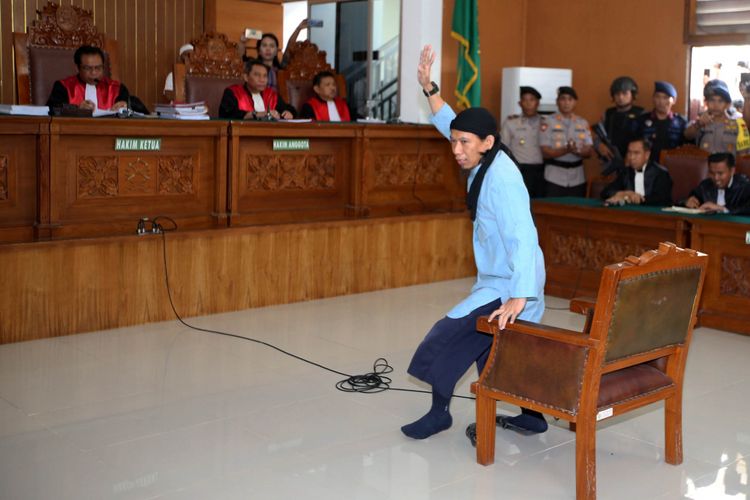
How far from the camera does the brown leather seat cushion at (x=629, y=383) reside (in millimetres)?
3123

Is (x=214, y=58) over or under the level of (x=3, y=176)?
over

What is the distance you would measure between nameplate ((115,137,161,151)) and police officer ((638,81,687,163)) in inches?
153

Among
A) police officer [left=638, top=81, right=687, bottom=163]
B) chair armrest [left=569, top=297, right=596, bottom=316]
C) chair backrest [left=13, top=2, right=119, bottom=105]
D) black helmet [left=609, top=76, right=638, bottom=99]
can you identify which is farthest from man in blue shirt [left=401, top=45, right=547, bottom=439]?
black helmet [left=609, top=76, right=638, bottom=99]

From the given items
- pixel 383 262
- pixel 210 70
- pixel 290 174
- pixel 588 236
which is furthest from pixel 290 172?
pixel 588 236

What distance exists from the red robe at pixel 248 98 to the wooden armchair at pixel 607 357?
3.88 metres

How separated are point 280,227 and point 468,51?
284 centimetres

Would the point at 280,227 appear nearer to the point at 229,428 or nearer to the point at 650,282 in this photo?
the point at 229,428

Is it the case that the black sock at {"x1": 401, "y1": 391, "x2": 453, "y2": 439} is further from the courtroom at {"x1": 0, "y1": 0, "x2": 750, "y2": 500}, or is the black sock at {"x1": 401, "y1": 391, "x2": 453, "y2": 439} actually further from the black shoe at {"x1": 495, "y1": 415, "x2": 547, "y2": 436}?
the black shoe at {"x1": 495, "y1": 415, "x2": 547, "y2": 436}

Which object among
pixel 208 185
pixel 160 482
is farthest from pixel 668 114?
pixel 160 482

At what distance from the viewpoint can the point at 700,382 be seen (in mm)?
4621

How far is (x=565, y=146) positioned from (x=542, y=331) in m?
4.59

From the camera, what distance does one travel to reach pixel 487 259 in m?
3.48

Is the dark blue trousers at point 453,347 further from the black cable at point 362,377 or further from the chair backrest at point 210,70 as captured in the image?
the chair backrest at point 210,70

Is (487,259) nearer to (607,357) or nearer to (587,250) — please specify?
(607,357)
